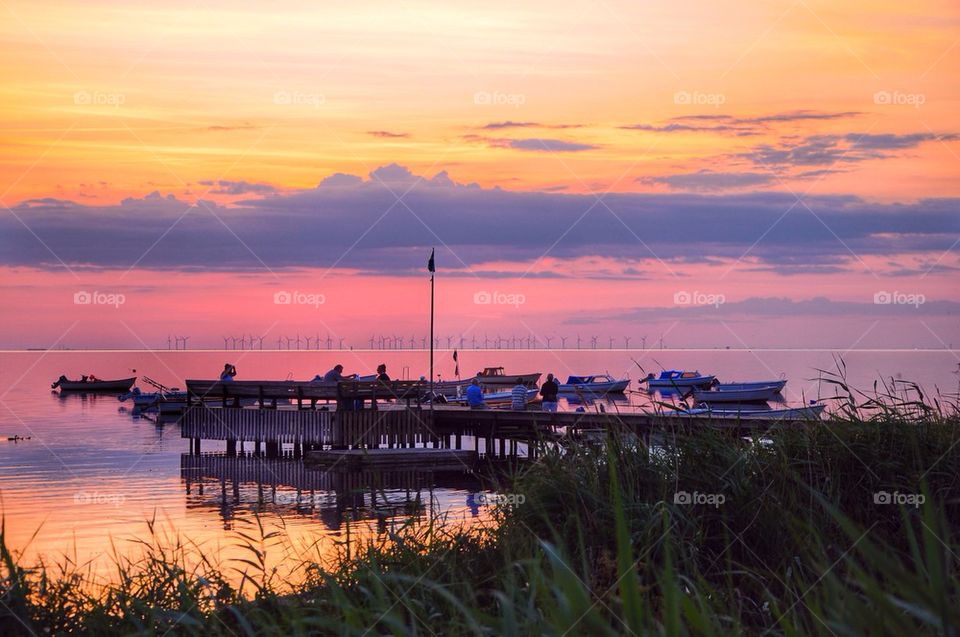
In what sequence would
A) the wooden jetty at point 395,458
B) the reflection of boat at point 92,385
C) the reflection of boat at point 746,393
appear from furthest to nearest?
the reflection of boat at point 92,385, the reflection of boat at point 746,393, the wooden jetty at point 395,458

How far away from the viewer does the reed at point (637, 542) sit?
25.1 feet

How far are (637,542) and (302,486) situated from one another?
2654 cm

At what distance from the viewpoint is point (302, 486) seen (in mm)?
34406

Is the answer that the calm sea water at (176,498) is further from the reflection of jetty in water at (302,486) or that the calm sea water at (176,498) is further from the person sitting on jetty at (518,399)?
the person sitting on jetty at (518,399)

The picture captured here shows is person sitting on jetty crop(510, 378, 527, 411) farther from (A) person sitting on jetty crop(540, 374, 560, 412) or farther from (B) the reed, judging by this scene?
(B) the reed

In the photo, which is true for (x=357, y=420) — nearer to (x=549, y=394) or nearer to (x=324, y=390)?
(x=324, y=390)

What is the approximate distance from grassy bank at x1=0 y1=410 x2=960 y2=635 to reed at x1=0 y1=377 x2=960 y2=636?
2 cm

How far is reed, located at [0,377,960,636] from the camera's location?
7641mm

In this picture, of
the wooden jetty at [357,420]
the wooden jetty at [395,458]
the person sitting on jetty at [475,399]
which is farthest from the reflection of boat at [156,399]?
the wooden jetty at [395,458]

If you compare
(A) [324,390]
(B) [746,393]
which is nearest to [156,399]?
(B) [746,393]

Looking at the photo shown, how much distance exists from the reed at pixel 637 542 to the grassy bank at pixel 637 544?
2 cm

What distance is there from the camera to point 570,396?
105 m

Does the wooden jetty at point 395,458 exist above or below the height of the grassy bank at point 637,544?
below

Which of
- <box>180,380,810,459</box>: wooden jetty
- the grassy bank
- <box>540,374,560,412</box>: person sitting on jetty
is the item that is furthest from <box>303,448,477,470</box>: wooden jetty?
the grassy bank
